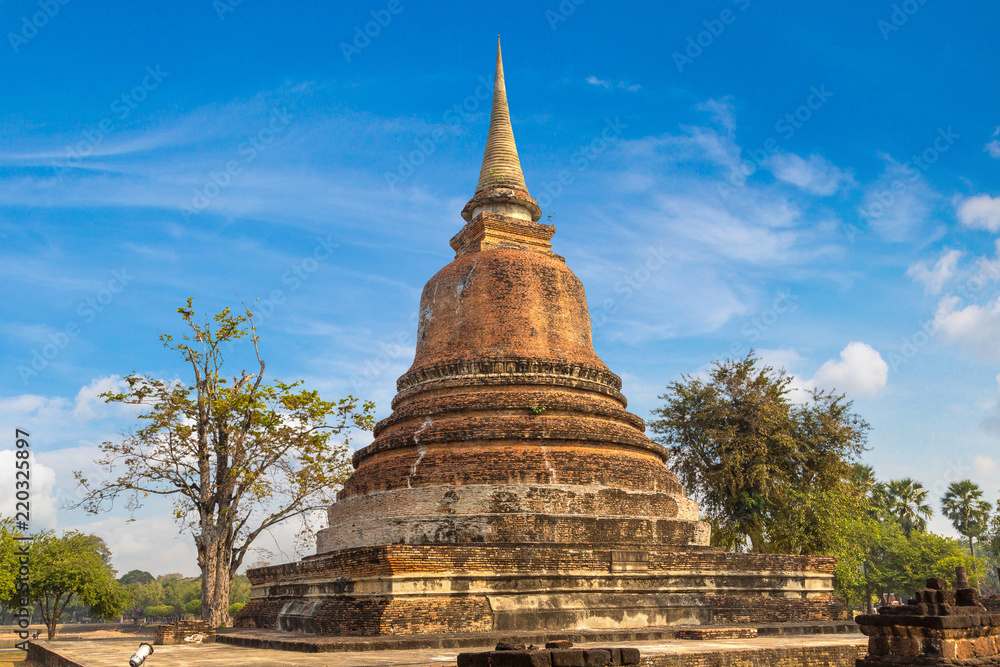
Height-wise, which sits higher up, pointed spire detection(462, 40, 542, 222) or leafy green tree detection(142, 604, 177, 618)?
pointed spire detection(462, 40, 542, 222)

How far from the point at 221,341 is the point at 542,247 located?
31.8 feet

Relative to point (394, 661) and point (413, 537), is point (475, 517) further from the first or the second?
point (394, 661)

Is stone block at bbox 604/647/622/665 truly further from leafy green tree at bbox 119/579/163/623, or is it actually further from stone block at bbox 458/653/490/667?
leafy green tree at bbox 119/579/163/623

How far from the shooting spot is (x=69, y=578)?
2827cm

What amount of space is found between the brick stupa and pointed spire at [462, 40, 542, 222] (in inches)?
67.2

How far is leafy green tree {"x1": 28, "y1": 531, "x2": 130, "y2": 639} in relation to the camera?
27.5 m

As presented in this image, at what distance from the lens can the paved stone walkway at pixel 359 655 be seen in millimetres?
9391

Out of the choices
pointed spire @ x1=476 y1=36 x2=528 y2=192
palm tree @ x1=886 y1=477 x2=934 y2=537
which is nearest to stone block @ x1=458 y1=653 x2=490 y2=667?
pointed spire @ x1=476 y1=36 x2=528 y2=192

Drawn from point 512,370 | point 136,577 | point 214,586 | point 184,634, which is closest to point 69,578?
point 214,586

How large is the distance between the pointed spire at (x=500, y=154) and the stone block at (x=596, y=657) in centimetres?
1758

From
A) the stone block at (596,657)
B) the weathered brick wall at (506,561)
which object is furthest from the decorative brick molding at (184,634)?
the stone block at (596,657)

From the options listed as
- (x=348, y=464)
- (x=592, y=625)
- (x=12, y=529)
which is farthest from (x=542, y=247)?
(x=12, y=529)

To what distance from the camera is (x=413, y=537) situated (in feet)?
49.3

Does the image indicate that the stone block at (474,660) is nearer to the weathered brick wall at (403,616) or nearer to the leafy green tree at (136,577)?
the weathered brick wall at (403,616)
